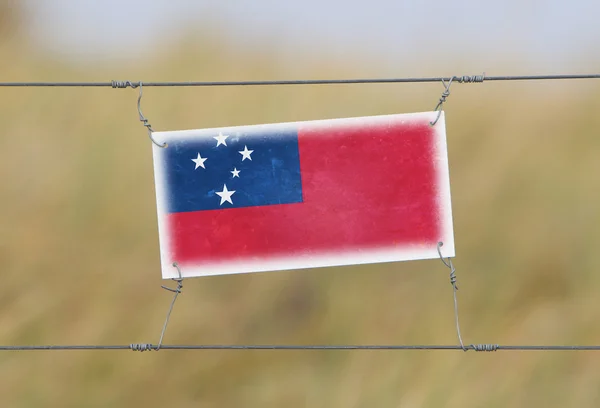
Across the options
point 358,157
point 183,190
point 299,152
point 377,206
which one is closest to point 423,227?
point 377,206

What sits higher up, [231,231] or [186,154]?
[186,154]

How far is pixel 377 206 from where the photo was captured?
9.07 feet

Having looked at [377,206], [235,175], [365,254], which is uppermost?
[235,175]

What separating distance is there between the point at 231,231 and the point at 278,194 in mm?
240

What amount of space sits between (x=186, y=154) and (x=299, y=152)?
0.45 metres

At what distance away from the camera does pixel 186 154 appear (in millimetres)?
2781

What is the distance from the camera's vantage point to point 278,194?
2795 millimetres

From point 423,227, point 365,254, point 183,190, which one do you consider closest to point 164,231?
point 183,190

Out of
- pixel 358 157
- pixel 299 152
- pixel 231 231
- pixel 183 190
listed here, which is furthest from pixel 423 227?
pixel 183 190

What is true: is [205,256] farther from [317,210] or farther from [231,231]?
[317,210]

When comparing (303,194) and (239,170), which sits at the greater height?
(239,170)

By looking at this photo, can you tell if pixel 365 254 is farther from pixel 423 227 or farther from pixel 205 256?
pixel 205 256

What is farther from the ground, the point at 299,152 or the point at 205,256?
the point at 299,152

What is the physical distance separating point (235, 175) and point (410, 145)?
71cm
